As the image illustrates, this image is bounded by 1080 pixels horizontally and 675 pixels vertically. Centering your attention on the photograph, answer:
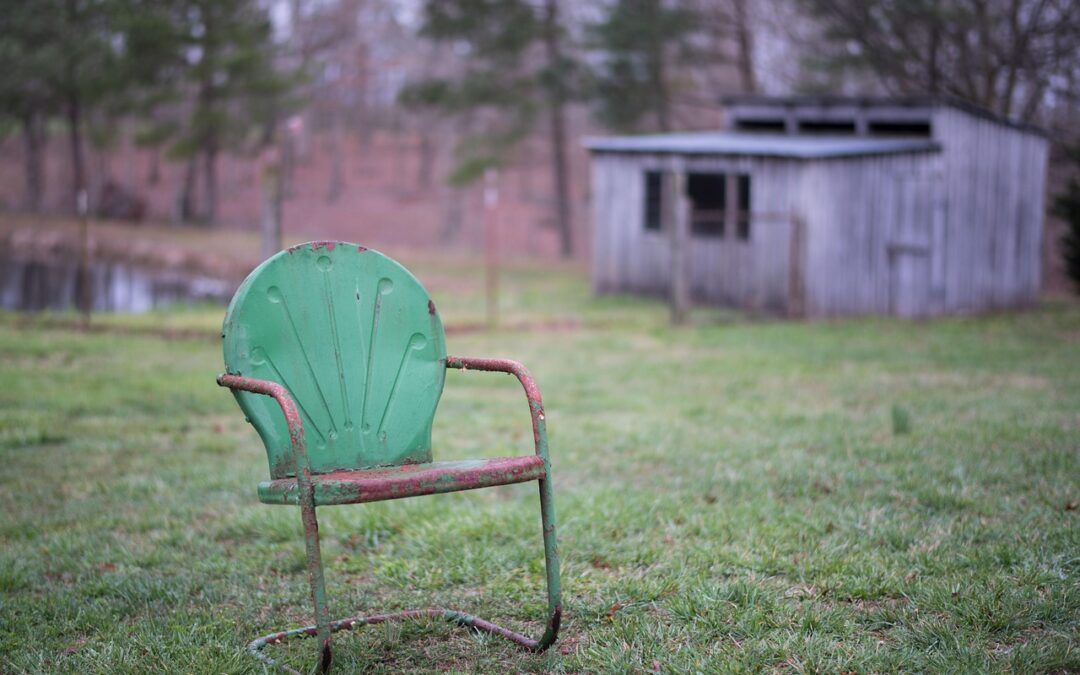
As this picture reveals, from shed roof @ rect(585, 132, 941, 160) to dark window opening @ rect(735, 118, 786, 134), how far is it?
395 mm

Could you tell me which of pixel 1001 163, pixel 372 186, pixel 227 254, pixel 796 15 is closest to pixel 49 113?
pixel 227 254

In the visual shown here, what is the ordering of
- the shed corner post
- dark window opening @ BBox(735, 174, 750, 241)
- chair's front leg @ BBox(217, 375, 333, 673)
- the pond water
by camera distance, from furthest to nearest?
the pond water < dark window opening @ BBox(735, 174, 750, 241) < the shed corner post < chair's front leg @ BBox(217, 375, 333, 673)

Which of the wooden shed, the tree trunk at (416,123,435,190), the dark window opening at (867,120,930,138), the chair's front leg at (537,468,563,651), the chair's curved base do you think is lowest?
A: the chair's curved base

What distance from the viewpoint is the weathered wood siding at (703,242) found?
15.7 meters

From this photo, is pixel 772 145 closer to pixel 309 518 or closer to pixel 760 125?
pixel 760 125

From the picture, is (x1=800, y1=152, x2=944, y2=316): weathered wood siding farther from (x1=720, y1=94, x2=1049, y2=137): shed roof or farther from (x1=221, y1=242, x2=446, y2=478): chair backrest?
(x1=221, y1=242, x2=446, y2=478): chair backrest

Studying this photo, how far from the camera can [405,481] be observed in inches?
117

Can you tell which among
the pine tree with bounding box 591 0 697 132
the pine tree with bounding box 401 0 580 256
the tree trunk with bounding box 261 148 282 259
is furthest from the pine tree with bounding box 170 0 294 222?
the tree trunk with bounding box 261 148 282 259

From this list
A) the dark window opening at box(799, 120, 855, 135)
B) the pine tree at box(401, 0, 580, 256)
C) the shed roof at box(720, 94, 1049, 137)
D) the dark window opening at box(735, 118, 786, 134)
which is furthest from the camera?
the pine tree at box(401, 0, 580, 256)

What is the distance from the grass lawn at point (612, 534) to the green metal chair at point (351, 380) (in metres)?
0.36

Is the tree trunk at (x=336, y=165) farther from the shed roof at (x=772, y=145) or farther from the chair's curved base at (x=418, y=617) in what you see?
the chair's curved base at (x=418, y=617)

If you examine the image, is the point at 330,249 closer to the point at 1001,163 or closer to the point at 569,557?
the point at 569,557

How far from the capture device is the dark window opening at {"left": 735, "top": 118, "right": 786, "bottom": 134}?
1939 centimetres

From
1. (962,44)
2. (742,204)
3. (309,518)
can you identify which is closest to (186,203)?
(742,204)
